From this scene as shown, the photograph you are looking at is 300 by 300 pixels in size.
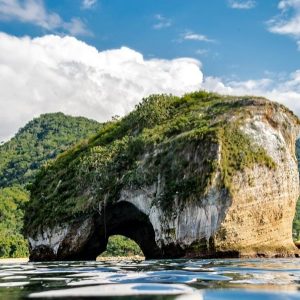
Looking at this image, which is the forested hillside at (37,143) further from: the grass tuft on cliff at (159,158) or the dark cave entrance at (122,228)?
the dark cave entrance at (122,228)

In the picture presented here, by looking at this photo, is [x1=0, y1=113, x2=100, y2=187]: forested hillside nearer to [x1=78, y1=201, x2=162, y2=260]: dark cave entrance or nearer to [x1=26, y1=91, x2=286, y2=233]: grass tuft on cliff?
[x1=26, y1=91, x2=286, y2=233]: grass tuft on cliff

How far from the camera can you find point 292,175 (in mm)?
37188

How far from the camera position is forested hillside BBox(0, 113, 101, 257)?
298 ft

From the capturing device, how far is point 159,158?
36188 millimetres

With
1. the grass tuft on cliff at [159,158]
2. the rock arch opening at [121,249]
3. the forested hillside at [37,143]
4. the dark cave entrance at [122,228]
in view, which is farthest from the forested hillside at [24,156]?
the dark cave entrance at [122,228]

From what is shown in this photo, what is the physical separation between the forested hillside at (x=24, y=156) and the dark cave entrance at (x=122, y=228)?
41403 millimetres

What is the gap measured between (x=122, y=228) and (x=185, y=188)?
11.8m

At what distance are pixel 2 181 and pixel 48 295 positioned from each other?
437ft

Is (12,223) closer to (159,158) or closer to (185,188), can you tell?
(159,158)

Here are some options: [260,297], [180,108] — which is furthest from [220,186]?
[260,297]

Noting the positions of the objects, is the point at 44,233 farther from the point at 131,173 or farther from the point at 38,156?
the point at 38,156

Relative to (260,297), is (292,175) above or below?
above

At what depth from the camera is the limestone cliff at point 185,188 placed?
31.8m

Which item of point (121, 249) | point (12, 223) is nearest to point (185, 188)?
point (121, 249)
